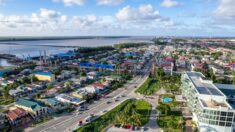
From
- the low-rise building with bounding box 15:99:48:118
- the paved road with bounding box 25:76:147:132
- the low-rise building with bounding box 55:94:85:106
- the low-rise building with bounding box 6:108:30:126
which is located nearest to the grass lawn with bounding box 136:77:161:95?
the paved road with bounding box 25:76:147:132

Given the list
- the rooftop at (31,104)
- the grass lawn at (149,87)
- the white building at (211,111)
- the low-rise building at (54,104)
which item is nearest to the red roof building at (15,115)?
the rooftop at (31,104)

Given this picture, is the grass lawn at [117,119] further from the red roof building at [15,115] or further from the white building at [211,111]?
the red roof building at [15,115]

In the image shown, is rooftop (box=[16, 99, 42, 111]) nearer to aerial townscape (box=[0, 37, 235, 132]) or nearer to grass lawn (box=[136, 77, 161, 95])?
aerial townscape (box=[0, 37, 235, 132])

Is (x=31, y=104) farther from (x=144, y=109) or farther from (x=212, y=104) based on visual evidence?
(x=212, y=104)

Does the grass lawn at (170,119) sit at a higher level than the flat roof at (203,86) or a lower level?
lower

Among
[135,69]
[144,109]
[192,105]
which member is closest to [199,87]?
[192,105]

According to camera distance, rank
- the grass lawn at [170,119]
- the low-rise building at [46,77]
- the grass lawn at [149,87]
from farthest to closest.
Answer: the low-rise building at [46,77], the grass lawn at [149,87], the grass lawn at [170,119]

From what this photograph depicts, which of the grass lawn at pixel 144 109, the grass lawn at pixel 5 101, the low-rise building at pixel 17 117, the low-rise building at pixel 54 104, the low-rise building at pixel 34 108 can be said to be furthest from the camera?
the grass lawn at pixel 5 101

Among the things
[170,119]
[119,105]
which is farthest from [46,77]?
[170,119]

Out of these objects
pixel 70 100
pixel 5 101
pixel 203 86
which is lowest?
pixel 5 101

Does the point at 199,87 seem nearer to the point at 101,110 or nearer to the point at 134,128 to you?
the point at 134,128

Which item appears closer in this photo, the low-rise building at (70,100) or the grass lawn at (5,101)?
the low-rise building at (70,100)
